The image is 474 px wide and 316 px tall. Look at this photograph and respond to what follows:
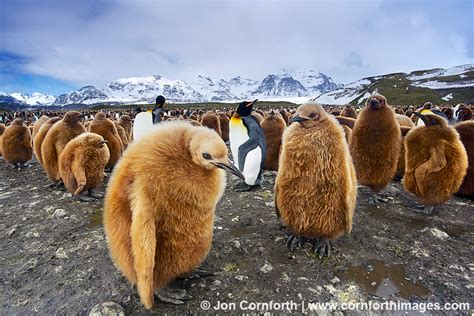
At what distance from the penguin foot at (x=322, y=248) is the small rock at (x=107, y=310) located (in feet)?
6.33

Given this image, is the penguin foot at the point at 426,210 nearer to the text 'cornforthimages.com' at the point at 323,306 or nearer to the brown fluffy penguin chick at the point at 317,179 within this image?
the brown fluffy penguin chick at the point at 317,179

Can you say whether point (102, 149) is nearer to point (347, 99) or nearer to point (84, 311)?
point (84, 311)

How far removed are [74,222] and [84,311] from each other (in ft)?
6.72

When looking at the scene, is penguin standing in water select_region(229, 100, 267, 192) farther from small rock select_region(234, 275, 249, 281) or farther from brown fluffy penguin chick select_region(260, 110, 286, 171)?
small rock select_region(234, 275, 249, 281)

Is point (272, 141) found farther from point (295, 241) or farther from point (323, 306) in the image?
point (323, 306)

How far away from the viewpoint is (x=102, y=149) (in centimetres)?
499

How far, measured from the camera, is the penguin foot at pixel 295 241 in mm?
3161

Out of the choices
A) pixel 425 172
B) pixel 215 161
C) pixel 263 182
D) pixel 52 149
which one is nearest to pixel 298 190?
pixel 215 161

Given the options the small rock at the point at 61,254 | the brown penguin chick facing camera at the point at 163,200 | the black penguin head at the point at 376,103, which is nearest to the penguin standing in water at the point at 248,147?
the black penguin head at the point at 376,103

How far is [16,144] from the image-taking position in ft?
24.6

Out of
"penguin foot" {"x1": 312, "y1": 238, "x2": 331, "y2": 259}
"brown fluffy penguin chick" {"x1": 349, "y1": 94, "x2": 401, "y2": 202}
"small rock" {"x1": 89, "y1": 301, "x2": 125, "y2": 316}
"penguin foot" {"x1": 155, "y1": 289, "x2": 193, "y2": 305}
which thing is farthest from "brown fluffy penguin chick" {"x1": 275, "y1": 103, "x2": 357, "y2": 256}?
"small rock" {"x1": 89, "y1": 301, "x2": 125, "y2": 316}

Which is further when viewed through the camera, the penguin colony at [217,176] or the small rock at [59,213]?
the small rock at [59,213]

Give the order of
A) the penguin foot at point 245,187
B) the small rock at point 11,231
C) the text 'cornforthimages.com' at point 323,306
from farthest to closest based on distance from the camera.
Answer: the penguin foot at point 245,187
the small rock at point 11,231
the text 'cornforthimages.com' at point 323,306

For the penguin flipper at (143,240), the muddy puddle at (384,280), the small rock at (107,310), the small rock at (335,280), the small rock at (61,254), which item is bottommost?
the muddy puddle at (384,280)
